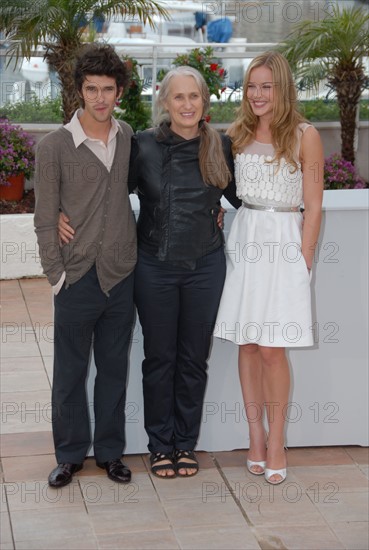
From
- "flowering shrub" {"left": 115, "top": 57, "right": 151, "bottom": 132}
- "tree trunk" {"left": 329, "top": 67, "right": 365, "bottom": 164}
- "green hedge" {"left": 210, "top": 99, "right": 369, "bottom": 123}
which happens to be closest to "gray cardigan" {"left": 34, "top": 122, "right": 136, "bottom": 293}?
"flowering shrub" {"left": 115, "top": 57, "right": 151, "bottom": 132}

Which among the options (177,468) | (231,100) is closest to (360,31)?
(231,100)

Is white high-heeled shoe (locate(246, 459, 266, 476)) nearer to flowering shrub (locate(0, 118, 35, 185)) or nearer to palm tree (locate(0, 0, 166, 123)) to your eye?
flowering shrub (locate(0, 118, 35, 185))

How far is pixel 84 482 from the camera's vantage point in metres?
4.38

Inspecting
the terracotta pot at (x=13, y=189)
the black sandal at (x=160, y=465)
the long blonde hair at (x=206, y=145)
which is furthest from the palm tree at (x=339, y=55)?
the black sandal at (x=160, y=465)

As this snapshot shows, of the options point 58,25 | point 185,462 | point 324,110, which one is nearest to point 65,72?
point 58,25

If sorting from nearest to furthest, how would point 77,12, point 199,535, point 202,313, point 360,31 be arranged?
1. point 199,535
2. point 202,313
3. point 77,12
4. point 360,31

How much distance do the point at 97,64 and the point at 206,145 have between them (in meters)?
0.56

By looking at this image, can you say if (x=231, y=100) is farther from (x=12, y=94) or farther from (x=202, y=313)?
(x=202, y=313)

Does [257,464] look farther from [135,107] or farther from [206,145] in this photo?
[135,107]

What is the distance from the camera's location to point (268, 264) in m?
4.18

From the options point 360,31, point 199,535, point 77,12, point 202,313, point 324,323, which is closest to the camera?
point 199,535

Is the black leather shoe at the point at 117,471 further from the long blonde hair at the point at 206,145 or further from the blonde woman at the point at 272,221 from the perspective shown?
the long blonde hair at the point at 206,145

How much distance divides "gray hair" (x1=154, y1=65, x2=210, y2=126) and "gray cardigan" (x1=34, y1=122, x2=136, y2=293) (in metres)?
0.17

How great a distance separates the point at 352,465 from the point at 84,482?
129 cm
